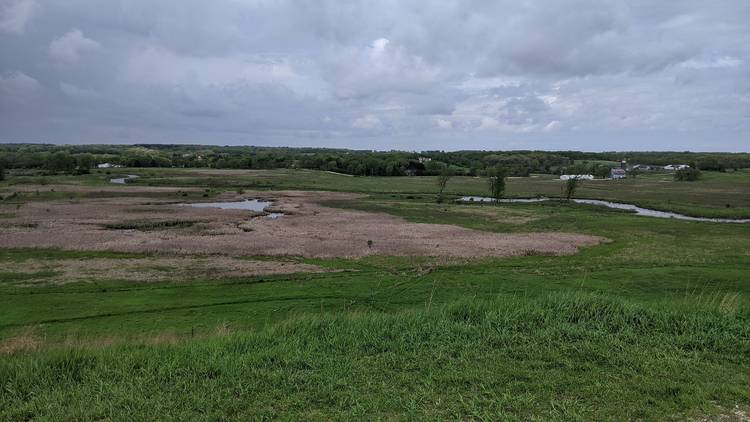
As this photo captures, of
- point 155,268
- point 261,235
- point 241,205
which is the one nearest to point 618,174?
point 241,205

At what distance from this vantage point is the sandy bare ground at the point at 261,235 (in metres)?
39.9

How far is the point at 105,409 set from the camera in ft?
26.9

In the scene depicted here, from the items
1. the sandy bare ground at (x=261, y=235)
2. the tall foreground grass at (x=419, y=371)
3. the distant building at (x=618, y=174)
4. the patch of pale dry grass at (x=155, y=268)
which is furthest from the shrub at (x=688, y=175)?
the tall foreground grass at (x=419, y=371)

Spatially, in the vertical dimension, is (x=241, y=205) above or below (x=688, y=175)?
below

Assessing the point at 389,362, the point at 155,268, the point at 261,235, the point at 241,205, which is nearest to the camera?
the point at 389,362

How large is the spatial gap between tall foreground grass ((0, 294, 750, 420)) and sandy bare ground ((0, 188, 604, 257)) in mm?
25836

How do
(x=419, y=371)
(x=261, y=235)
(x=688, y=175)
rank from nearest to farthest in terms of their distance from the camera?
1. (x=419, y=371)
2. (x=261, y=235)
3. (x=688, y=175)

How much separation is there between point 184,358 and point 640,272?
3001 centimetres

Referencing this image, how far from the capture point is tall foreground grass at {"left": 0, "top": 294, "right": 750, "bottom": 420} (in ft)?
27.0

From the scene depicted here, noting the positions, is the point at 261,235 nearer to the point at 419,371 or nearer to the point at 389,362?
the point at 389,362

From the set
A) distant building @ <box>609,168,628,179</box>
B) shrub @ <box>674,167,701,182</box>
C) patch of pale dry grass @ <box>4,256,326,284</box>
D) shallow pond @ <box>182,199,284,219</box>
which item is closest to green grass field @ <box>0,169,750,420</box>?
patch of pale dry grass @ <box>4,256,326,284</box>

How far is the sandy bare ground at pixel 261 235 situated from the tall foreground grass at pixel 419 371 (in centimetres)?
2584

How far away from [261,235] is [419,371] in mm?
39705

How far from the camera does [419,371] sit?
9781 millimetres
